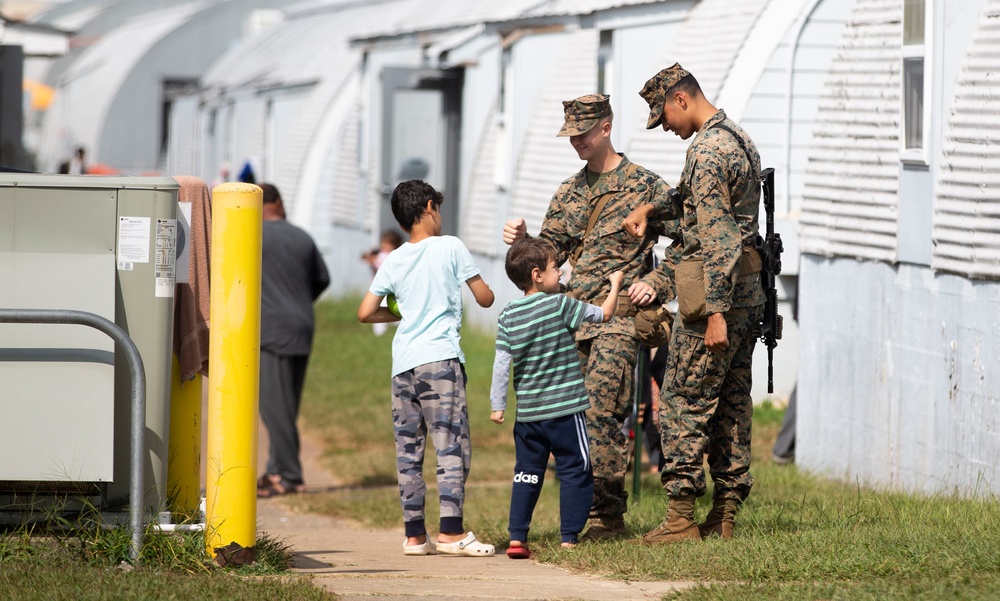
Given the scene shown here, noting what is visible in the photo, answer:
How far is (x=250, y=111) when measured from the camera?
102 feet

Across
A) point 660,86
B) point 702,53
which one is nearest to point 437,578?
point 660,86

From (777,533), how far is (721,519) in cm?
27

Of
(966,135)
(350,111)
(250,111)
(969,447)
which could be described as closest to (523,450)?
(969,447)

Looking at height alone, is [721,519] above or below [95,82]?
below

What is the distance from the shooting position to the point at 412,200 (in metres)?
6.49

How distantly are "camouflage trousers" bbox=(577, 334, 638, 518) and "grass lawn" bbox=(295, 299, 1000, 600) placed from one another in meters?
0.25

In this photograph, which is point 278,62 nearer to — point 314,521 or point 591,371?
point 314,521

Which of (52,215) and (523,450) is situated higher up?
(52,215)

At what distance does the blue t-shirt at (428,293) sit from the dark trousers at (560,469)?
510 millimetres

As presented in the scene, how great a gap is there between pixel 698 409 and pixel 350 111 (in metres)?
20.4

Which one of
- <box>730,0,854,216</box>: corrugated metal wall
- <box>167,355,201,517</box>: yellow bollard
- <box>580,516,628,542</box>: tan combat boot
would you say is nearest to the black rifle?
<box>580,516,628,542</box>: tan combat boot

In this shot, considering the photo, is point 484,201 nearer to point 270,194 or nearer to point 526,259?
point 270,194

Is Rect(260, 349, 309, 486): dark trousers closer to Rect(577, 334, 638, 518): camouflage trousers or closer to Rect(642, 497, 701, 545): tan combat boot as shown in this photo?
Rect(577, 334, 638, 518): camouflage trousers

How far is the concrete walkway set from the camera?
5.14 m
